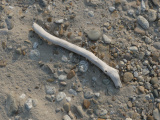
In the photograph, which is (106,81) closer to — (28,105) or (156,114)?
(156,114)

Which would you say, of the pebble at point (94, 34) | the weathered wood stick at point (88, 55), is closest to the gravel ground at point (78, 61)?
the pebble at point (94, 34)

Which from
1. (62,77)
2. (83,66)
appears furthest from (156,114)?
(62,77)

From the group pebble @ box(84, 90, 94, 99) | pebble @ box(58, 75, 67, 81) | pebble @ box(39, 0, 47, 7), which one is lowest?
pebble @ box(84, 90, 94, 99)

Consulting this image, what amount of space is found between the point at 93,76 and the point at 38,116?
4.07ft

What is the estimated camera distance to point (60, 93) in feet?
10.6

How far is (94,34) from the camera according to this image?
135 inches

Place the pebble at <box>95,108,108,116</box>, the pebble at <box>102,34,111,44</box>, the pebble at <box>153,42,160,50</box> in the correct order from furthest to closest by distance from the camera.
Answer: the pebble at <box>153,42,160,50</box> → the pebble at <box>102,34,111,44</box> → the pebble at <box>95,108,108,116</box>

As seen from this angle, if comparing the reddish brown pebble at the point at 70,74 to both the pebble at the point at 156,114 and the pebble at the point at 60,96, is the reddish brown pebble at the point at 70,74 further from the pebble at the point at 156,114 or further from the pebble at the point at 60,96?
the pebble at the point at 156,114

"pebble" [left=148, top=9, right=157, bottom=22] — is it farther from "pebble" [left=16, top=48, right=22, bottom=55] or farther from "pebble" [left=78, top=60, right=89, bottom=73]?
"pebble" [left=16, top=48, right=22, bottom=55]

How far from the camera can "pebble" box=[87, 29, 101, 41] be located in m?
3.42

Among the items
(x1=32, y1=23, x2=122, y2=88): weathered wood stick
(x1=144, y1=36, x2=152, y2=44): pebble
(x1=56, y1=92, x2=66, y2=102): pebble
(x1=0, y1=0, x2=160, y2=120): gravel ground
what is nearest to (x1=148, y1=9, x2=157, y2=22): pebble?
(x1=0, y1=0, x2=160, y2=120): gravel ground

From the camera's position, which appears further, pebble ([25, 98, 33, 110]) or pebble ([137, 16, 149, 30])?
pebble ([137, 16, 149, 30])

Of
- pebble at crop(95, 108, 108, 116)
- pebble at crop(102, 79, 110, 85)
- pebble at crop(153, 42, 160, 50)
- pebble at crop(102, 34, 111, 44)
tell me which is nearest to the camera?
pebble at crop(95, 108, 108, 116)

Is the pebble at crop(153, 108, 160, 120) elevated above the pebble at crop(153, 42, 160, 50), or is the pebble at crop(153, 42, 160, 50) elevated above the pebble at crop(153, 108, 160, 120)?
the pebble at crop(153, 42, 160, 50)
